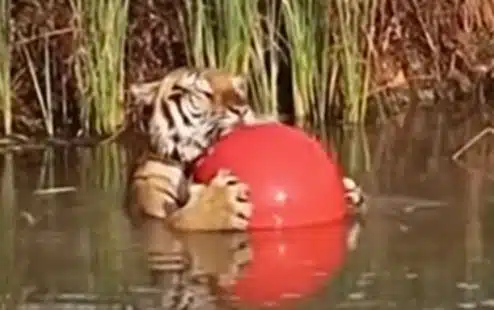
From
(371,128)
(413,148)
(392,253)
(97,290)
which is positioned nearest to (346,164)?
(413,148)

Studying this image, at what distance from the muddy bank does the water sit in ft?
2.47

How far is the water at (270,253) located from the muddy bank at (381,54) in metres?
0.75

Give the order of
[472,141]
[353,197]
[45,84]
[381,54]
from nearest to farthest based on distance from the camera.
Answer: [353,197] → [472,141] → [45,84] → [381,54]

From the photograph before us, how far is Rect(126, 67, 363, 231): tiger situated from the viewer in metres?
2.87

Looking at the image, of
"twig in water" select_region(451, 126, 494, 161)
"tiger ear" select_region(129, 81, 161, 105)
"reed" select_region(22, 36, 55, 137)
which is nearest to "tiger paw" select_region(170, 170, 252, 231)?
"tiger ear" select_region(129, 81, 161, 105)

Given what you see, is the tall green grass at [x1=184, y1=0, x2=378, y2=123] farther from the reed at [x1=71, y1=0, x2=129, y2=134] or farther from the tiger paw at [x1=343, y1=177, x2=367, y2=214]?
the tiger paw at [x1=343, y1=177, x2=367, y2=214]

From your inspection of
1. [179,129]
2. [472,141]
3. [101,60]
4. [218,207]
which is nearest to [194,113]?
[179,129]

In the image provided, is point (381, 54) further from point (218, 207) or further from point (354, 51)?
point (218, 207)

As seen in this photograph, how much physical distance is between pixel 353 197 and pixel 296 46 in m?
1.08

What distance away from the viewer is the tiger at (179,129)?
287 centimetres

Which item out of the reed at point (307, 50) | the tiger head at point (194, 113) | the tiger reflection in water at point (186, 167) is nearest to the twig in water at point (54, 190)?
the tiger reflection in water at point (186, 167)

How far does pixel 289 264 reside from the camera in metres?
2.58

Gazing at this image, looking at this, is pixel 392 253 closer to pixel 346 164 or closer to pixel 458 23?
pixel 346 164

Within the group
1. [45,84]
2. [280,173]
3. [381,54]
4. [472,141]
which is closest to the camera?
[280,173]
